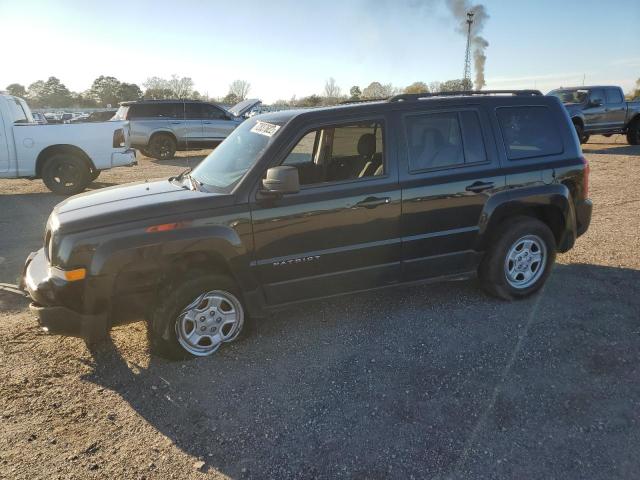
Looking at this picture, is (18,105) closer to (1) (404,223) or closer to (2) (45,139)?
(2) (45,139)

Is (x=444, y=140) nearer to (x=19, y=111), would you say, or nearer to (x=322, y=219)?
(x=322, y=219)

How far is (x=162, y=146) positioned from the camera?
16.6 m

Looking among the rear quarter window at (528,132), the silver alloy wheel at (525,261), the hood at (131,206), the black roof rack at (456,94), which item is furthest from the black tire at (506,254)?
the hood at (131,206)

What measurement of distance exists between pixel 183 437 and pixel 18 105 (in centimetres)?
1045

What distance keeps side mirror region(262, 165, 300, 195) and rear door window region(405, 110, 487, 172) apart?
1132 millimetres

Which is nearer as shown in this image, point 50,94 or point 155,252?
point 155,252

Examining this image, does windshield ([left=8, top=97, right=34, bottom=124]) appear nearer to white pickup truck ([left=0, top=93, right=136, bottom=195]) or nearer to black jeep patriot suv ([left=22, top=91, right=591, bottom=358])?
white pickup truck ([left=0, top=93, right=136, bottom=195])

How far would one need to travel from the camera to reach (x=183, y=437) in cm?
284

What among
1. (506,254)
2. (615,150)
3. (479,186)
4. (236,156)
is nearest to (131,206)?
(236,156)

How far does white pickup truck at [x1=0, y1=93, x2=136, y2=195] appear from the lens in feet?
31.9

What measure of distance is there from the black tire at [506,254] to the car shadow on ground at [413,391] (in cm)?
13

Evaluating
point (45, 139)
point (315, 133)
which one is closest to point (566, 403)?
point (315, 133)

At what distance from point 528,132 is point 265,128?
2511 millimetres

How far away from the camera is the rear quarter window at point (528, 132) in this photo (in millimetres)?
4344
